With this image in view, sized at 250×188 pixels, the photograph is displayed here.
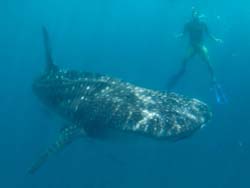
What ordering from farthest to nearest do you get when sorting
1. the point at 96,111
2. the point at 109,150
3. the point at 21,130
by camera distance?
the point at 21,130
the point at 109,150
the point at 96,111

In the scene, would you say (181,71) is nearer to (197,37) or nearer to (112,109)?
(197,37)

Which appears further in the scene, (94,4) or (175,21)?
(94,4)

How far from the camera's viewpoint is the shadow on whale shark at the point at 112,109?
12711 mm

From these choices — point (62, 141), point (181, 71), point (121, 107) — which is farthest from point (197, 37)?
point (62, 141)

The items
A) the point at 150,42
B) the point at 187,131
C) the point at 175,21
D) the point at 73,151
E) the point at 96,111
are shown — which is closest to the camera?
the point at 187,131

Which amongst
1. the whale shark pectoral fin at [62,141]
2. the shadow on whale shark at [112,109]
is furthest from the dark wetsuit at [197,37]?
the whale shark pectoral fin at [62,141]

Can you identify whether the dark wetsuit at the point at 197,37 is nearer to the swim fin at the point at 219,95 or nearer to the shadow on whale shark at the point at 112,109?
the swim fin at the point at 219,95

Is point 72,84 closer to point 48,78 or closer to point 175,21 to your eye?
point 48,78

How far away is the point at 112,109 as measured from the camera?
45.6ft

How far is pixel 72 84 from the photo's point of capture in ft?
53.5

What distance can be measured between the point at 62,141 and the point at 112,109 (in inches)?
77.0

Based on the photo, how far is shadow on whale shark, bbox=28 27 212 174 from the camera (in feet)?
41.7

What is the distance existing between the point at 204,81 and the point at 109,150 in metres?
11.2

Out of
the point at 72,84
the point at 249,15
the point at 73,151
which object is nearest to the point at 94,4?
the point at 249,15
